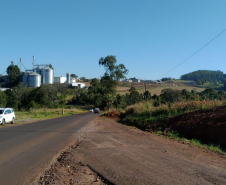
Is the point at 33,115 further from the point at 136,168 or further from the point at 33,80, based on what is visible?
the point at 33,80

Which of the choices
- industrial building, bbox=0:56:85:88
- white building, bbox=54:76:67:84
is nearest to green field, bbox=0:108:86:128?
industrial building, bbox=0:56:85:88

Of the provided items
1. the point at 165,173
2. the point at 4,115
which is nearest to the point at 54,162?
the point at 165,173

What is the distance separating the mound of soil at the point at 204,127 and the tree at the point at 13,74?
114 meters

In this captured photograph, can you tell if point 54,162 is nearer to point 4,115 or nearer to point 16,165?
point 16,165

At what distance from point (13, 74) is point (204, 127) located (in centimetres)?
11785

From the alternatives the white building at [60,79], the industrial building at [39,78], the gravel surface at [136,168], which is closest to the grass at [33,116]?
the gravel surface at [136,168]

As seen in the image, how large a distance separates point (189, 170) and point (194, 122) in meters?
8.70

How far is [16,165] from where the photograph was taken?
814cm

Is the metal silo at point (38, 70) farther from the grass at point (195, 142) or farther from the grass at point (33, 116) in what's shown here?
the grass at point (195, 142)

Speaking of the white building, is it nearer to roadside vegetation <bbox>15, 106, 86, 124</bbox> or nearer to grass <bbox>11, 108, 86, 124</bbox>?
roadside vegetation <bbox>15, 106, 86, 124</bbox>

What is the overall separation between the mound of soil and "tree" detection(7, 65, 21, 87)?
114 m

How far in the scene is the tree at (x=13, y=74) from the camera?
119506 mm

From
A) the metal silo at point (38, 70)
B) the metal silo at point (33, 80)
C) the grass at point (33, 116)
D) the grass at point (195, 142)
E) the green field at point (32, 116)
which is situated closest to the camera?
the grass at point (195, 142)

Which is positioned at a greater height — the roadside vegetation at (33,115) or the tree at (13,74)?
the tree at (13,74)
